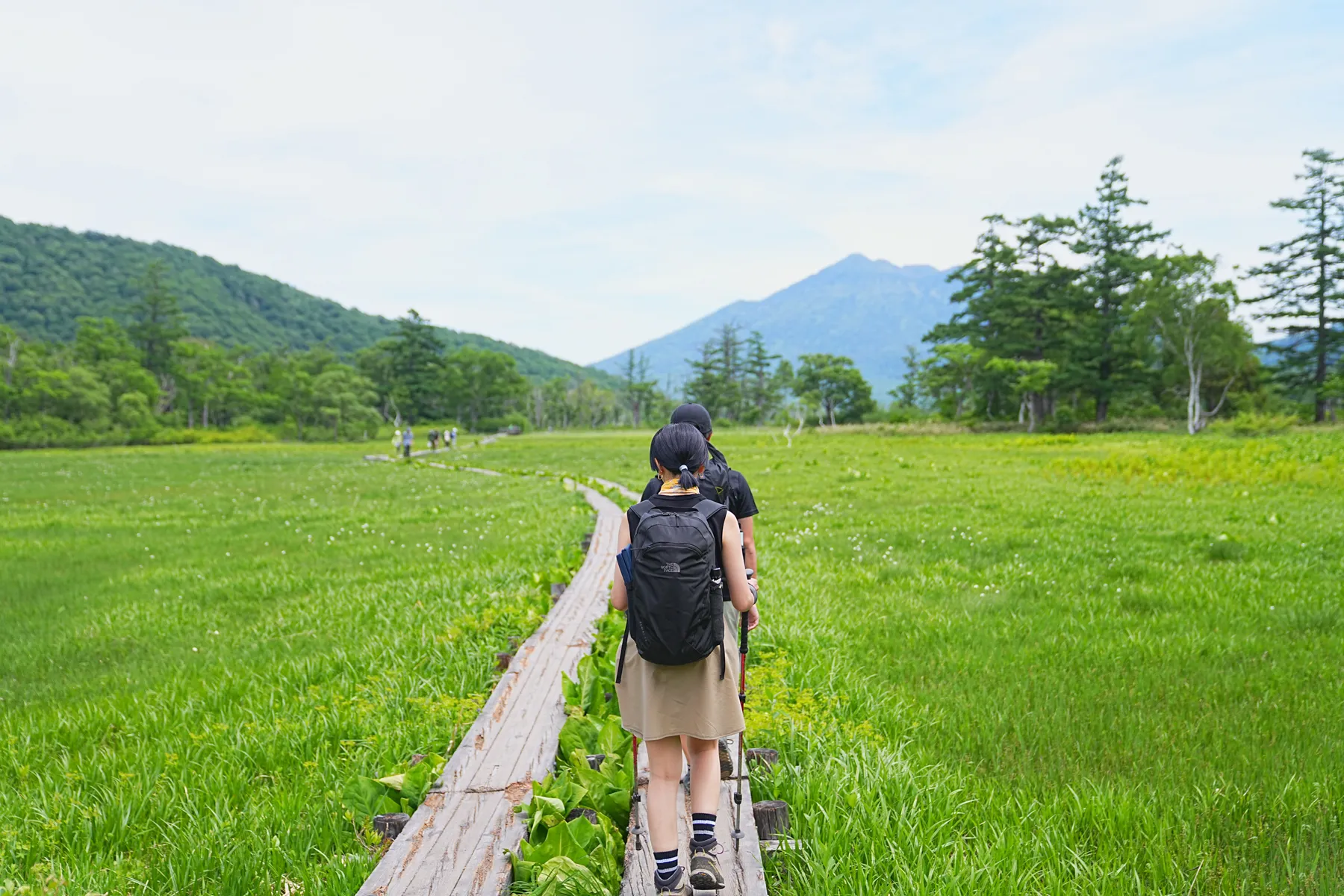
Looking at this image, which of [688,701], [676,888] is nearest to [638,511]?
[688,701]

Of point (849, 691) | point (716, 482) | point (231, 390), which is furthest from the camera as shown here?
point (231, 390)

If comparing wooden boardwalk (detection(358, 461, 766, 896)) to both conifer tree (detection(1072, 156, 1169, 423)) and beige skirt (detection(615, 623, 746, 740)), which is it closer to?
beige skirt (detection(615, 623, 746, 740))

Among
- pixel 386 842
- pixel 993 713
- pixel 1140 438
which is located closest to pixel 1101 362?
pixel 1140 438

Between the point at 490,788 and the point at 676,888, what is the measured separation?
4.32ft

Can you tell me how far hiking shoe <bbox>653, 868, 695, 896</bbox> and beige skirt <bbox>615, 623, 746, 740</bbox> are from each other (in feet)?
1.72

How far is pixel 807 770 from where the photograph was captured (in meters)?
3.79

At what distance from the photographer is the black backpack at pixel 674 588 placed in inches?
108

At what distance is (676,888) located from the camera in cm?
283

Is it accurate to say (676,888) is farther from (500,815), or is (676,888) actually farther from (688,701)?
(500,815)

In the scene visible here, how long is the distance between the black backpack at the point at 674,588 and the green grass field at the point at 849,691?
1.13m

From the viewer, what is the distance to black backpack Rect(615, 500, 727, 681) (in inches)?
108

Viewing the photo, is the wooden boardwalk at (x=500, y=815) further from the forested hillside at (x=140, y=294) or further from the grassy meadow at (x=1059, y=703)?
the forested hillside at (x=140, y=294)

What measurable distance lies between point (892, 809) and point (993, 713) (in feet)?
5.75

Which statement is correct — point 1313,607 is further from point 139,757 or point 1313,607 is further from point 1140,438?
point 1140,438
